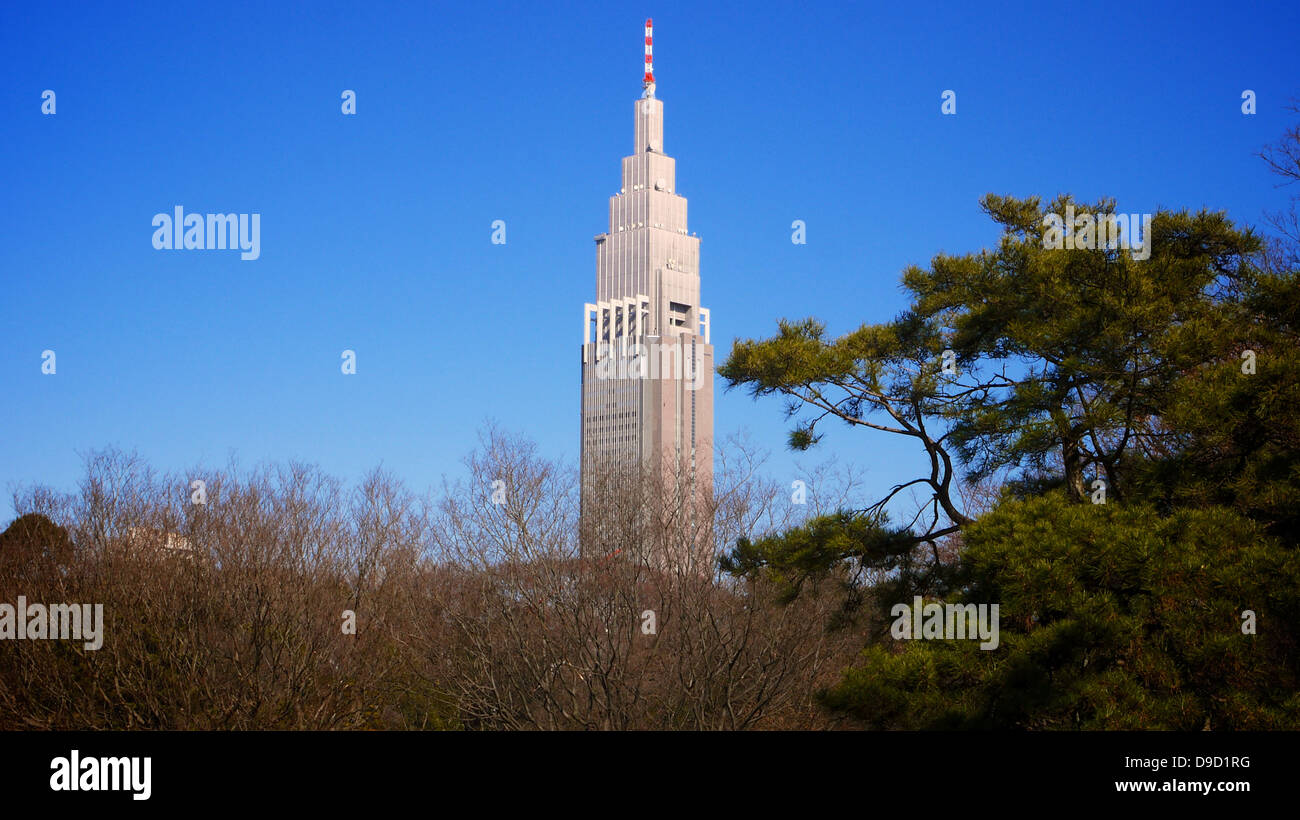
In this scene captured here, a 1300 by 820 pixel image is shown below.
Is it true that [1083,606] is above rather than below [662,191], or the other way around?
below

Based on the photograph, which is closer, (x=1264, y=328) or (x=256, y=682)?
(x=1264, y=328)

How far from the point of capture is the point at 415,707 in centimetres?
2381

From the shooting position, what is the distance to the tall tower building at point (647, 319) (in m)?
93.8

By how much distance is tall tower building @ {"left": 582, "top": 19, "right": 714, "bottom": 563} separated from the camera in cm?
9381

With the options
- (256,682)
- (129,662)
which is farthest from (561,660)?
(129,662)

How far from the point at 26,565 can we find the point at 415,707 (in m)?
7.55

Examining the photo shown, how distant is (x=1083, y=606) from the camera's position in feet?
27.9

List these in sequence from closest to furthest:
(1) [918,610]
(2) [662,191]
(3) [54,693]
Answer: (1) [918,610]
(3) [54,693]
(2) [662,191]

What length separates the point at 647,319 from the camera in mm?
113500

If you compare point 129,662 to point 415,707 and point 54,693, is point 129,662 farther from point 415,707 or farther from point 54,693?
point 415,707

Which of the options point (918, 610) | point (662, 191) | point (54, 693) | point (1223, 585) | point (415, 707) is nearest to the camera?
point (1223, 585)
